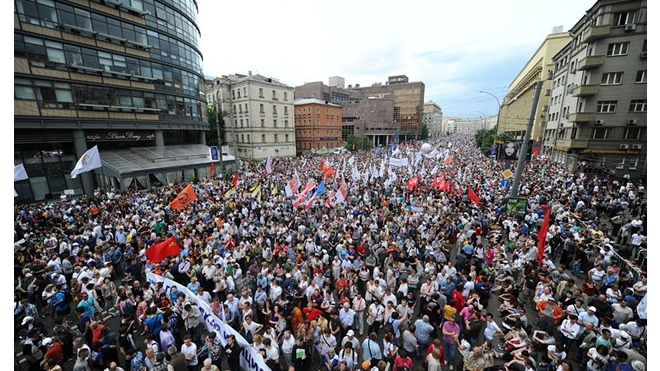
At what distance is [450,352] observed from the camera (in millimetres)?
6918

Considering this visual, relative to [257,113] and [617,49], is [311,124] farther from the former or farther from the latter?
[617,49]

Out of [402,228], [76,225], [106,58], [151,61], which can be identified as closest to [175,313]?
[402,228]

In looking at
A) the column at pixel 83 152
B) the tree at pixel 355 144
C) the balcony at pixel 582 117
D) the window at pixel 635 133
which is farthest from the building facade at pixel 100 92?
the tree at pixel 355 144

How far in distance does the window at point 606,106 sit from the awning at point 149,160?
1567 inches

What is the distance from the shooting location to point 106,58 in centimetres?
2592

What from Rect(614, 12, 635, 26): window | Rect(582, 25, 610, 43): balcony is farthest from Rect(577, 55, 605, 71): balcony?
Rect(614, 12, 635, 26): window

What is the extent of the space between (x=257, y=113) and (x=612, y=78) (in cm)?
4733

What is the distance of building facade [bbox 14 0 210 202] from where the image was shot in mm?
21781

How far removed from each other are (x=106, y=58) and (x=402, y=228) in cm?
3038

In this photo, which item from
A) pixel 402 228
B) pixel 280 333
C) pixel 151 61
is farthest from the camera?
pixel 151 61

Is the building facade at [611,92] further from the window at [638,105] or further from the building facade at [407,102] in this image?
the building facade at [407,102]

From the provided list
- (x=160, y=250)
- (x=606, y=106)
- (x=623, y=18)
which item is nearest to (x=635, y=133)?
(x=606, y=106)

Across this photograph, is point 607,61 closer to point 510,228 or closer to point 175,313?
point 510,228

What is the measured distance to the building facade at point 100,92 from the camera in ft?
71.5
